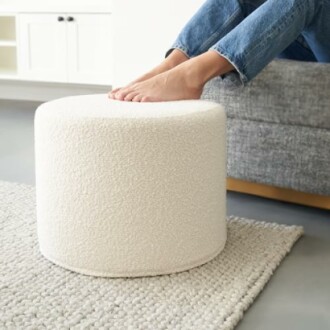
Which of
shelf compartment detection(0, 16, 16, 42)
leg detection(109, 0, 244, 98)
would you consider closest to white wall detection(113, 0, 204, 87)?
leg detection(109, 0, 244, 98)

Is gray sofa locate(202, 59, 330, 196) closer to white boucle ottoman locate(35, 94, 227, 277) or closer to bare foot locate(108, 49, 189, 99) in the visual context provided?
bare foot locate(108, 49, 189, 99)

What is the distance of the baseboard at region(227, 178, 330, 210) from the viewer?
1545 mm

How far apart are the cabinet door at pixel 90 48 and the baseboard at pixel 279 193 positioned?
159cm

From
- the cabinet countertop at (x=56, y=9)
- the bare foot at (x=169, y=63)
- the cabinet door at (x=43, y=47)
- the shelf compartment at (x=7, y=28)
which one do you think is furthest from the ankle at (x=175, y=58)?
the shelf compartment at (x=7, y=28)

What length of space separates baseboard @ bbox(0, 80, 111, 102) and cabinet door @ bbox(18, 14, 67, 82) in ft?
0.62

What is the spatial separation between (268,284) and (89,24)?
2.24m

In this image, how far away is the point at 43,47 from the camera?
3.22m

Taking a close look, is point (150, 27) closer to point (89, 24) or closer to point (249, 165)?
point (89, 24)

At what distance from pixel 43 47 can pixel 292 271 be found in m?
2.37

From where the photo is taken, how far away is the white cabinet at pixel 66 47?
10.1 feet

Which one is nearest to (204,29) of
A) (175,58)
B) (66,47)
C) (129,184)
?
(175,58)

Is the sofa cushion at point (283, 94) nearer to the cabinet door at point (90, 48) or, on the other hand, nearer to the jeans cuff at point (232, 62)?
the jeans cuff at point (232, 62)

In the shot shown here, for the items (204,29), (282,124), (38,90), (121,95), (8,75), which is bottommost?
(38,90)

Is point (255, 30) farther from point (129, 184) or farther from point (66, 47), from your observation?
point (66, 47)
